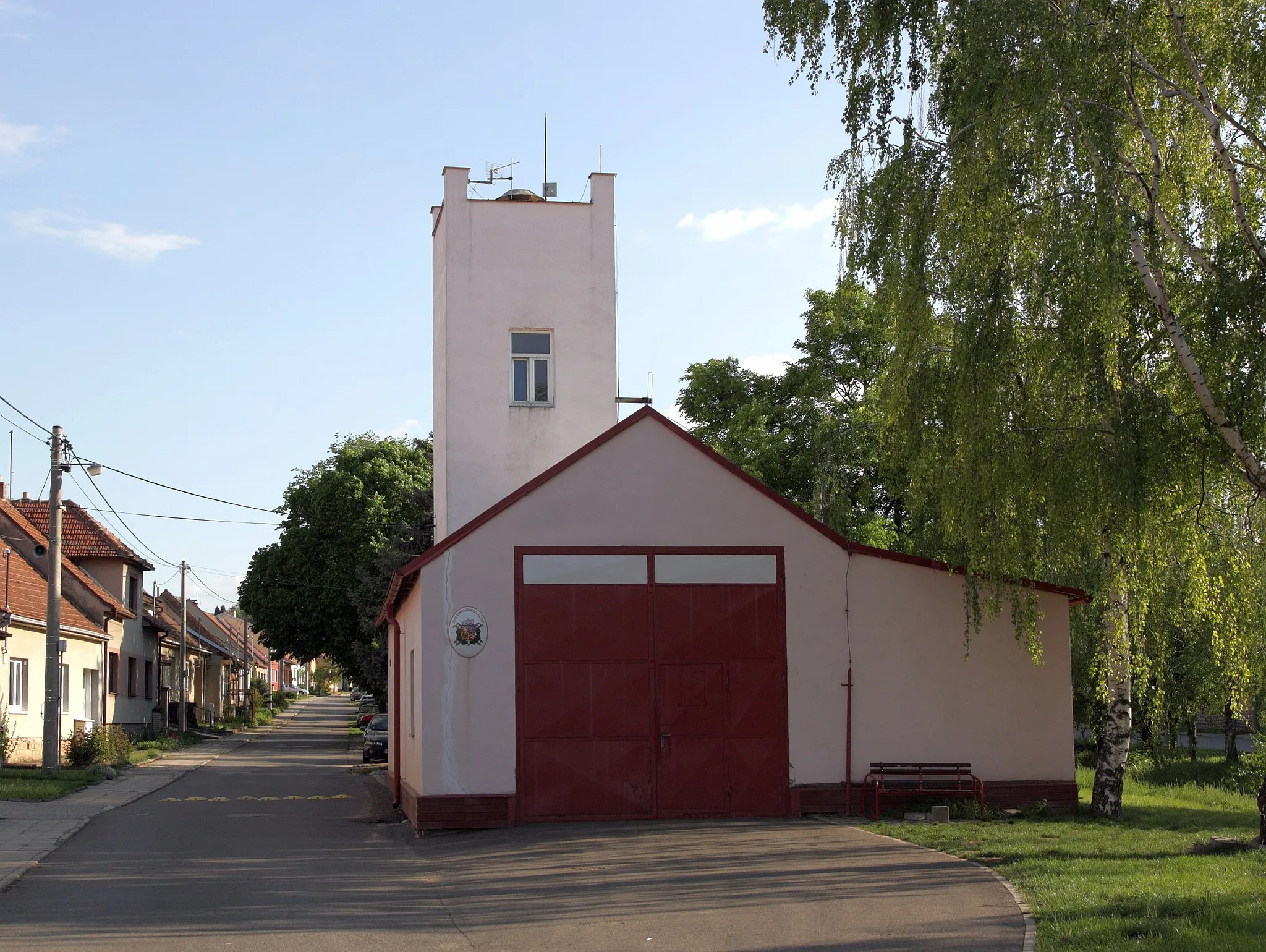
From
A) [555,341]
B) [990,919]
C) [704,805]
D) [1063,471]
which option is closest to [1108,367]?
[1063,471]

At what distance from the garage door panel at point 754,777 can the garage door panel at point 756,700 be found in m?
0.17

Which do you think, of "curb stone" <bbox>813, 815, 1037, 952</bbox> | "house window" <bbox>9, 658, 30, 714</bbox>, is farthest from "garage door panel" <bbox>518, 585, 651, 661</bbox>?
"house window" <bbox>9, 658, 30, 714</bbox>

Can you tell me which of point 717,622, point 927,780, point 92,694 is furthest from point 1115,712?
point 92,694

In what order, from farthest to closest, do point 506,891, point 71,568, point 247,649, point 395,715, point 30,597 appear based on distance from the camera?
point 247,649
point 71,568
point 30,597
point 395,715
point 506,891

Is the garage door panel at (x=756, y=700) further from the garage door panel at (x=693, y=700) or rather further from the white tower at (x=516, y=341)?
the white tower at (x=516, y=341)

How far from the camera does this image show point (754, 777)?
16.9 meters

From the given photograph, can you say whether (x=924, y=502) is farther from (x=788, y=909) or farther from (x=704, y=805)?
(x=788, y=909)

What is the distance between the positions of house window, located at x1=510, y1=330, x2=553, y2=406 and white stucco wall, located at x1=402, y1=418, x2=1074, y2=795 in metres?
8.50

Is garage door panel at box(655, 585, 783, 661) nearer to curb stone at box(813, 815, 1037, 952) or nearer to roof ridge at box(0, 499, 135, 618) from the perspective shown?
curb stone at box(813, 815, 1037, 952)

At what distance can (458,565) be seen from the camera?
16719mm

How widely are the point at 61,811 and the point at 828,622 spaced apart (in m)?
13.1

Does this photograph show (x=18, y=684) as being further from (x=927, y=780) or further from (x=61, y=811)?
(x=927, y=780)

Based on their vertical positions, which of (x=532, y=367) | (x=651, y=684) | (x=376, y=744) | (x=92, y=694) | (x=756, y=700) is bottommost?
(x=376, y=744)

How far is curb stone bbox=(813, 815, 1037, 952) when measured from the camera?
28.7 ft
